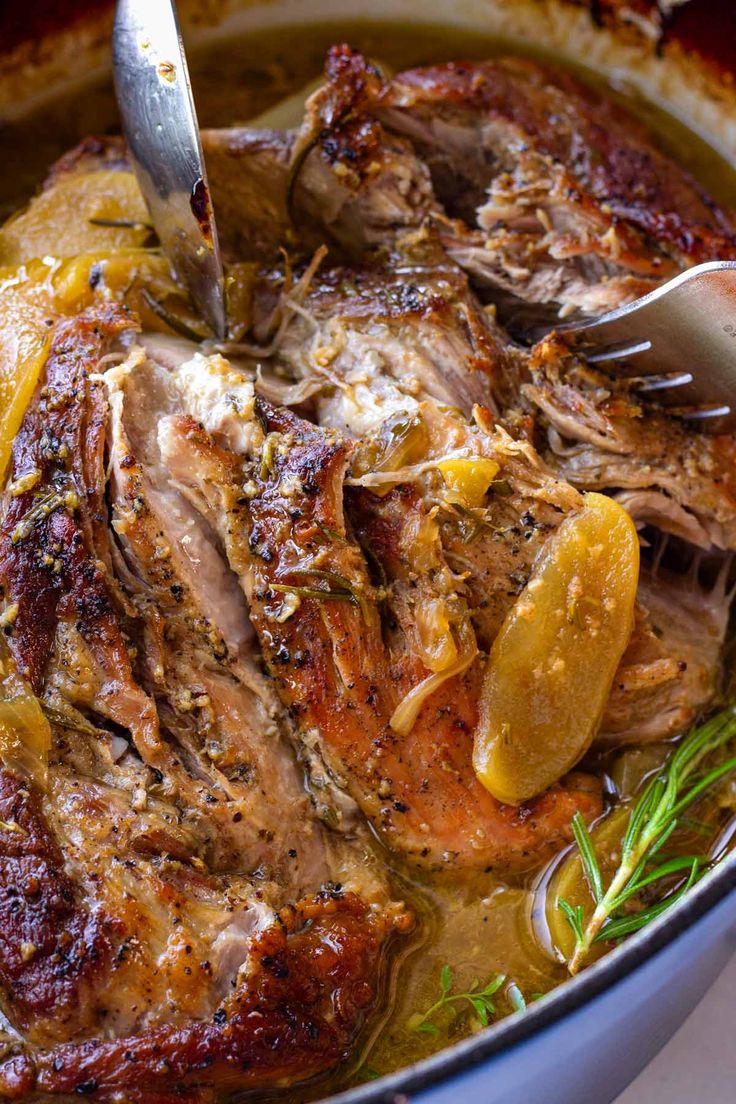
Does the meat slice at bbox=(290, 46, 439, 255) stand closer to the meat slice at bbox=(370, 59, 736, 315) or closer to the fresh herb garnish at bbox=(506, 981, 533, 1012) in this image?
the meat slice at bbox=(370, 59, 736, 315)

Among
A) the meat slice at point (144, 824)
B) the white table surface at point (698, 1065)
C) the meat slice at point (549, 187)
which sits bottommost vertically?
the white table surface at point (698, 1065)

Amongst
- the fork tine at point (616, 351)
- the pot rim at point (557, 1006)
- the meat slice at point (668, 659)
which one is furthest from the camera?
the fork tine at point (616, 351)

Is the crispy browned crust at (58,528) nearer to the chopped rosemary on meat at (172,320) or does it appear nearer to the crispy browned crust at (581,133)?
the chopped rosemary on meat at (172,320)

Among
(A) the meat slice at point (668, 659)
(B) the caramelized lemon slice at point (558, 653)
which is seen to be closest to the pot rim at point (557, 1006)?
(B) the caramelized lemon slice at point (558, 653)

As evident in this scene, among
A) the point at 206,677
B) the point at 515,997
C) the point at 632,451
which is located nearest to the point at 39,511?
the point at 206,677

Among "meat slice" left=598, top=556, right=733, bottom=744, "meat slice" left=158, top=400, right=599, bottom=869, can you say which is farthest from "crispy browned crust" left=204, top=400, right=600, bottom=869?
"meat slice" left=598, top=556, right=733, bottom=744

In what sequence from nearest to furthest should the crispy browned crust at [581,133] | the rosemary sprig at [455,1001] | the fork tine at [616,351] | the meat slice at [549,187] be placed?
the rosemary sprig at [455,1001] < the fork tine at [616,351] < the meat slice at [549,187] < the crispy browned crust at [581,133]
